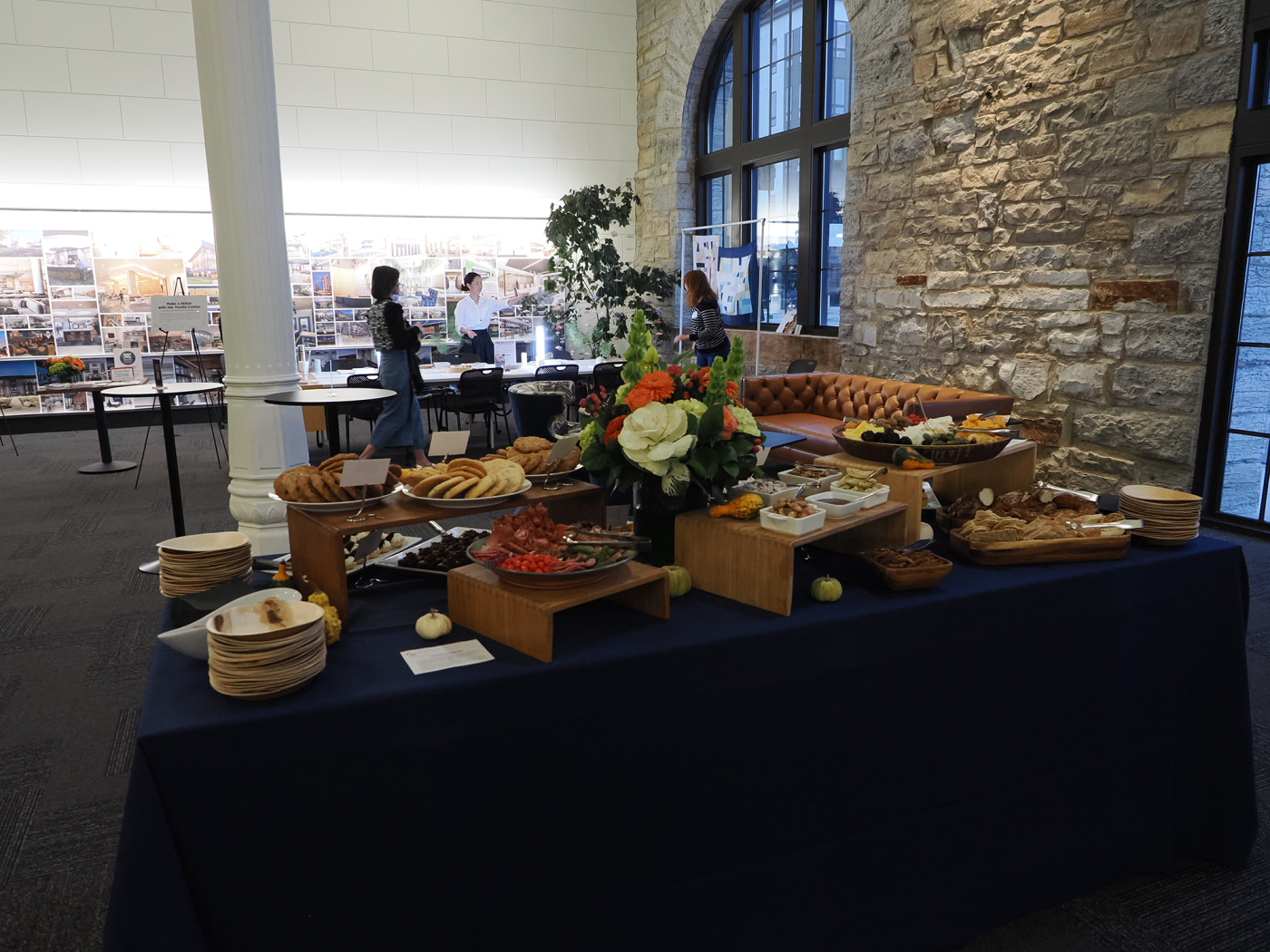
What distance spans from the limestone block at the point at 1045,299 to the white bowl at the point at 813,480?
3.96 meters

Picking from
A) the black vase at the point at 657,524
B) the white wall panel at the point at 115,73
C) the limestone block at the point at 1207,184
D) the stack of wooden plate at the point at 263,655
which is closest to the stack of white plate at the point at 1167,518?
the black vase at the point at 657,524

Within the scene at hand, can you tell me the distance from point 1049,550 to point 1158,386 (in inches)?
142

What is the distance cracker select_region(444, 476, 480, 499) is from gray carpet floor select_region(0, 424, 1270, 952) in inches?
49.6

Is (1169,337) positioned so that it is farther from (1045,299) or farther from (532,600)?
(532,600)

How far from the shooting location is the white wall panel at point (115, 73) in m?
8.56

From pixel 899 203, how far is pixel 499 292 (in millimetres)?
5175

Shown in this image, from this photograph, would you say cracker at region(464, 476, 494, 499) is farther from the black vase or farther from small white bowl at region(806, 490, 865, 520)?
small white bowl at region(806, 490, 865, 520)

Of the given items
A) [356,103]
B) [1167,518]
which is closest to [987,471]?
[1167,518]

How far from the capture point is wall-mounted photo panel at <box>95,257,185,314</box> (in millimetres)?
9047

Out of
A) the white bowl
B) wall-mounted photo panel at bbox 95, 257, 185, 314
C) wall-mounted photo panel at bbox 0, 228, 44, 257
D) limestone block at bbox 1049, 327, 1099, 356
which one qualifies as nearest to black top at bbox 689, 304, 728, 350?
limestone block at bbox 1049, 327, 1099, 356

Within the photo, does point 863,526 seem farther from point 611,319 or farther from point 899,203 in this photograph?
point 611,319

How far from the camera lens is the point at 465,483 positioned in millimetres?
1750

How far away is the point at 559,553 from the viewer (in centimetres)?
160

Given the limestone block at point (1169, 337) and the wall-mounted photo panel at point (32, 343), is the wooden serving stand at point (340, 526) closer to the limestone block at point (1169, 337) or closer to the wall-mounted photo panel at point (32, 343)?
the limestone block at point (1169, 337)
